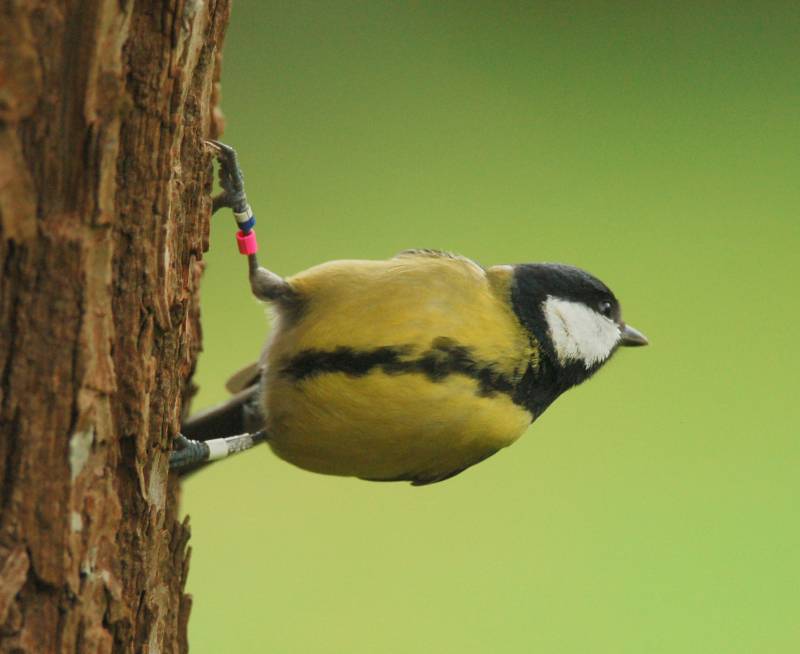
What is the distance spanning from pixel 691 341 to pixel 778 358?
247 mm

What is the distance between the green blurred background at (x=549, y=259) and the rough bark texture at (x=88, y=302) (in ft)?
4.88

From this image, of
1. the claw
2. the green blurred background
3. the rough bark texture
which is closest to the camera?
the rough bark texture

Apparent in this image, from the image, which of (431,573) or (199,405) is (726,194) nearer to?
(431,573)

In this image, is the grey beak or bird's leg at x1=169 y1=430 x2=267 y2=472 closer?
bird's leg at x1=169 y1=430 x2=267 y2=472

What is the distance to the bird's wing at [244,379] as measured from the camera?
1.52 meters

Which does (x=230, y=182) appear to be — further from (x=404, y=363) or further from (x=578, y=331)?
(x=578, y=331)

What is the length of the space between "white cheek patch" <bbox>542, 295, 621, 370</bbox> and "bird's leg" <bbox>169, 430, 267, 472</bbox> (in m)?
0.40

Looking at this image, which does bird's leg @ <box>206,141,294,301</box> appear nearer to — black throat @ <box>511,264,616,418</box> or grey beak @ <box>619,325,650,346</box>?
black throat @ <box>511,264,616,418</box>

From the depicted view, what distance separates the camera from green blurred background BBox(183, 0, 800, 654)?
241 centimetres

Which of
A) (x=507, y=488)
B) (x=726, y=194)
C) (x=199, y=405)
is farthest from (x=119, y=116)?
(x=726, y=194)

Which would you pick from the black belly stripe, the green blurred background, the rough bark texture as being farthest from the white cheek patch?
the green blurred background

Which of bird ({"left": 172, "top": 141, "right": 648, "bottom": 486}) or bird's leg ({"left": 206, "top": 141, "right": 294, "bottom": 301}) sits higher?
bird's leg ({"left": 206, "top": 141, "right": 294, "bottom": 301})

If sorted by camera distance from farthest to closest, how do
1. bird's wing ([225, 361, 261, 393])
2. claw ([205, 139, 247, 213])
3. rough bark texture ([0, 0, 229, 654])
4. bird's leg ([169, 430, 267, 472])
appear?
bird's wing ([225, 361, 261, 393]) → claw ([205, 139, 247, 213]) → bird's leg ([169, 430, 267, 472]) → rough bark texture ([0, 0, 229, 654])

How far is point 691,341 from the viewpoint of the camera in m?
2.80
